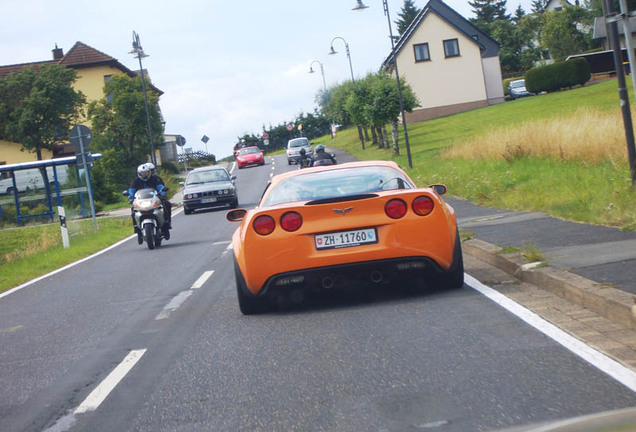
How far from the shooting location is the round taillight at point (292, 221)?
7.21 m

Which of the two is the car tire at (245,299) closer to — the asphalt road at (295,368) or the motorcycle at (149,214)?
the asphalt road at (295,368)

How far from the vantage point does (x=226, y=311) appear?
8.10 metres

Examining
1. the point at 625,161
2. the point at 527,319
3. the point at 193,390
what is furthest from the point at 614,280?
the point at 625,161

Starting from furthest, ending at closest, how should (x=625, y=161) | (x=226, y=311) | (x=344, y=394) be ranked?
(x=625, y=161), (x=226, y=311), (x=344, y=394)

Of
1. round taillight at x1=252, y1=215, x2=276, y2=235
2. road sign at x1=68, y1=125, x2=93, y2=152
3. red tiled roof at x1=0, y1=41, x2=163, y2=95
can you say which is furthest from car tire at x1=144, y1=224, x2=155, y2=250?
red tiled roof at x1=0, y1=41, x2=163, y2=95

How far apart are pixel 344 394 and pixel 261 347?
165 centimetres

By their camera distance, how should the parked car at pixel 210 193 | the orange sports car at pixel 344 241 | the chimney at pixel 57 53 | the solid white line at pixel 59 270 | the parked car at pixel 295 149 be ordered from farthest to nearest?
the chimney at pixel 57 53
the parked car at pixel 295 149
the parked car at pixel 210 193
the solid white line at pixel 59 270
the orange sports car at pixel 344 241

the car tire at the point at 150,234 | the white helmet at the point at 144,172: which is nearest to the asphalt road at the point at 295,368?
the car tire at the point at 150,234

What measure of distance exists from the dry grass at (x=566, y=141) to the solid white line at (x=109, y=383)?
11552 mm

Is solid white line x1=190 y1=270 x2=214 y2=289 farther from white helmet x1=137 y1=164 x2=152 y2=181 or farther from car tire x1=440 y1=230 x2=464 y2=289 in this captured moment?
white helmet x1=137 y1=164 x2=152 y2=181

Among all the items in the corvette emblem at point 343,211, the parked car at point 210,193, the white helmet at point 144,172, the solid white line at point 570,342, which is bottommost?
the solid white line at point 570,342

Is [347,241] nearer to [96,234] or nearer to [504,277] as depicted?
[504,277]

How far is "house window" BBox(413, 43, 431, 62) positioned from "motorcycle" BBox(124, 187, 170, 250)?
52.2 metres

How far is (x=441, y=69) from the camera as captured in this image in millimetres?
66562
